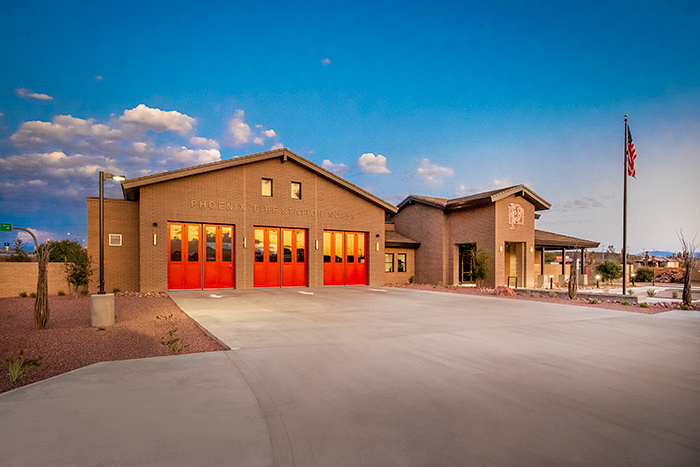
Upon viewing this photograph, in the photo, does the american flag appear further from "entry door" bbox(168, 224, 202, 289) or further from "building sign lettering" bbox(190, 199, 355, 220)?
"entry door" bbox(168, 224, 202, 289)

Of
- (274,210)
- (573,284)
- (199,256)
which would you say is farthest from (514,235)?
(199,256)

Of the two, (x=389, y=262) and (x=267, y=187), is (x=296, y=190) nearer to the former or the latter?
(x=267, y=187)

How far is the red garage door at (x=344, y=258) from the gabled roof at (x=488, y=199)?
529cm

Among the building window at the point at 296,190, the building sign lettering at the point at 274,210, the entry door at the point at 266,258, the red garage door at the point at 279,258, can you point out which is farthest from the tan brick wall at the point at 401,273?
the entry door at the point at 266,258

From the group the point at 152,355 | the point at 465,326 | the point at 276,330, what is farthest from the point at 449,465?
the point at 465,326

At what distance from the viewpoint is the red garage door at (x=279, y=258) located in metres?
18.5

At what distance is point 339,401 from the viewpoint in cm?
406

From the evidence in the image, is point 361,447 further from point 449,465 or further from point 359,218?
point 359,218

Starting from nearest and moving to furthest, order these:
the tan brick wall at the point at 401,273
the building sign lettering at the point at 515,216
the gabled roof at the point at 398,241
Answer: the building sign lettering at the point at 515,216
the gabled roof at the point at 398,241
the tan brick wall at the point at 401,273

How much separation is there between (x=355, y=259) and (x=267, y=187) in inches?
246

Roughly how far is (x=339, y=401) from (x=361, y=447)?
1.00m

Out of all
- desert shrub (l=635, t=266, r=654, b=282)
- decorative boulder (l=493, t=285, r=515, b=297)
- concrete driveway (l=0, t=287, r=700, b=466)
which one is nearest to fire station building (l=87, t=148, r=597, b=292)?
decorative boulder (l=493, t=285, r=515, b=297)

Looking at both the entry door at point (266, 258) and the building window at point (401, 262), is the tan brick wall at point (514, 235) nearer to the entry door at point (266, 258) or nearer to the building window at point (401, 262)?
the building window at point (401, 262)

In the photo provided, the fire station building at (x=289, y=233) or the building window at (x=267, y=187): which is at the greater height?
the building window at (x=267, y=187)
